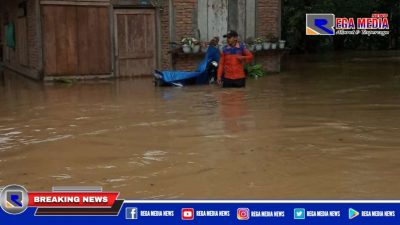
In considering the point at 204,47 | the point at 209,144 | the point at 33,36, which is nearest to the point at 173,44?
the point at 204,47

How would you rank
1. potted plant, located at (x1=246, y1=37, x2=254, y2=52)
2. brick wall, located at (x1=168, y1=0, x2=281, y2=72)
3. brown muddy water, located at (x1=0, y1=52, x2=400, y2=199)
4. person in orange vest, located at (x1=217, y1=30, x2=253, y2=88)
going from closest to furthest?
brown muddy water, located at (x1=0, y1=52, x2=400, y2=199), person in orange vest, located at (x1=217, y1=30, x2=253, y2=88), brick wall, located at (x1=168, y1=0, x2=281, y2=72), potted plant, located at (x1=246, y1=37, x2=254, y2=52)

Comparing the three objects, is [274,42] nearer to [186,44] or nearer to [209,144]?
[186,44]

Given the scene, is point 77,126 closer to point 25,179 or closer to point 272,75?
point 25,179

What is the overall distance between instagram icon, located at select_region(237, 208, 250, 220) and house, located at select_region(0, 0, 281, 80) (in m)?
12.1

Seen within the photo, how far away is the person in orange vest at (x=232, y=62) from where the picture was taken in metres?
11.6

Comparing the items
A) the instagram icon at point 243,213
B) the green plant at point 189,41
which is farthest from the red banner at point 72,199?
the green plant at point 189,41

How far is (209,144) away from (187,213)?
2.78 meters

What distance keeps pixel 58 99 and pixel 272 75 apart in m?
7.53

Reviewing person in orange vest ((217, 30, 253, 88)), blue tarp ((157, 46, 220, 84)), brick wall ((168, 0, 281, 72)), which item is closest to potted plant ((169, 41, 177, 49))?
brick wall ((168, 0, 281, 72))

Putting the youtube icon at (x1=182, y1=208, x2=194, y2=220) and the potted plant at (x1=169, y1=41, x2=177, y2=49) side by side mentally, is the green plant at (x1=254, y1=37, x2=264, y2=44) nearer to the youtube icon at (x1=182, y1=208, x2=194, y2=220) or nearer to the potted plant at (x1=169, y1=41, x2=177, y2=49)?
the potted plant at (x1=169, y1=41, x2=177, y2=49)

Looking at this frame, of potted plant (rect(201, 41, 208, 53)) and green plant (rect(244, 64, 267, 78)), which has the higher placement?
potted plant (rect(201, 41, 208, 53))

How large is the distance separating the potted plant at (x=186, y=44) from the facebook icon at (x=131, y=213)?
1175 cm

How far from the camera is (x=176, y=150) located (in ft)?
19.5

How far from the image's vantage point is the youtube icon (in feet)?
11.2
